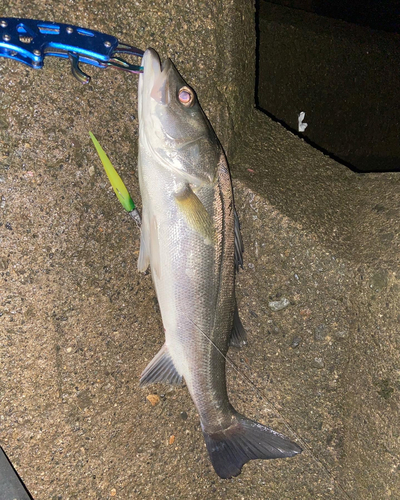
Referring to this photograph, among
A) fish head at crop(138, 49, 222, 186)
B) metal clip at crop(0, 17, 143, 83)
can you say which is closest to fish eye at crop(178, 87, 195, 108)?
fish head at crop(138, 49, 222, 186)

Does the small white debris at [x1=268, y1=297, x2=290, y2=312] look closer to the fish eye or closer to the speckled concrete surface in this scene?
the speckled concrete surface

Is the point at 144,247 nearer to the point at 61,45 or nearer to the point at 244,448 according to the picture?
the point at 61,45

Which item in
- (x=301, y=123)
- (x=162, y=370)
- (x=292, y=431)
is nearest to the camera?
(x=162, y=370)

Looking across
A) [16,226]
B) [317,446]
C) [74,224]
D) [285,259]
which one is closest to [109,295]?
[74,224]

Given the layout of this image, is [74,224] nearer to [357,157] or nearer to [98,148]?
[98,148]

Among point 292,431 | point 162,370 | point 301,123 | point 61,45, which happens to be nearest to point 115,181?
point 61,45

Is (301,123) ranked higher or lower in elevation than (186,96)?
lower
